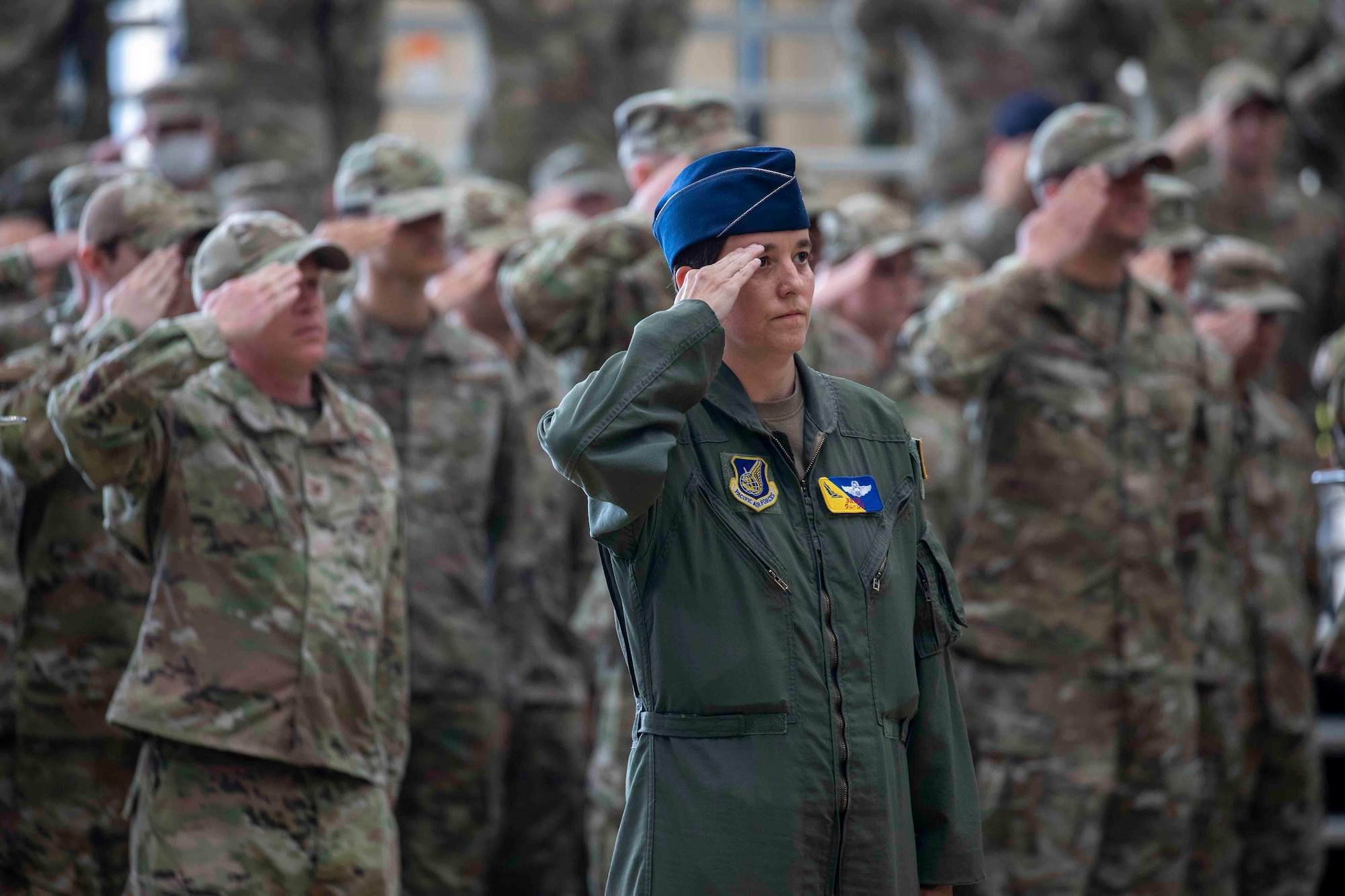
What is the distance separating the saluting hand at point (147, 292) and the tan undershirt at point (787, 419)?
1.77 meters

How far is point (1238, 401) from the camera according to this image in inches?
236

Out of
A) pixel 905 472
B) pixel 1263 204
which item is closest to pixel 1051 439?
pixel 905 472

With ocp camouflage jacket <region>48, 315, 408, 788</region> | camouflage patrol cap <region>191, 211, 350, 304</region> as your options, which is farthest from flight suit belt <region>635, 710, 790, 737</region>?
camouflage patrol cap <region>191, 211, 350, 304</region>

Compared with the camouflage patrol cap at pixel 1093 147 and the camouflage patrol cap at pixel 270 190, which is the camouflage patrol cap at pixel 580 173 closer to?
the camouflage patrol cap at pixel 270 190

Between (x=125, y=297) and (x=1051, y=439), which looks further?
(x=1051, y=439)

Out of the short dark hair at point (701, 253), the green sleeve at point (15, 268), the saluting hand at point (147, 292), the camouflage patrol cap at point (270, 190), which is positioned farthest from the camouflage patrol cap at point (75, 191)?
the short dark hair at point (701, 253)

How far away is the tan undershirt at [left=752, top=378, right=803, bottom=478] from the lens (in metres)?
2.62

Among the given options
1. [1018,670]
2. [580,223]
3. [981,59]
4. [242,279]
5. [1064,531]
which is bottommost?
[1018,670]

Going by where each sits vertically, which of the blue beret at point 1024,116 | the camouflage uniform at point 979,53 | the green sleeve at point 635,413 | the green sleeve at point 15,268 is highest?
the camouflage uniform at point 979,53

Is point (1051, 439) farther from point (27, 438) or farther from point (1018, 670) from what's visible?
point (27, 438)

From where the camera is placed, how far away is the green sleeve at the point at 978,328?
4508 mm

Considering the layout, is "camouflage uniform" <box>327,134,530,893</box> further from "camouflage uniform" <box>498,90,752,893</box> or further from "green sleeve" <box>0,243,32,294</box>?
"green sleeve" <box>0,243,32,294</box>

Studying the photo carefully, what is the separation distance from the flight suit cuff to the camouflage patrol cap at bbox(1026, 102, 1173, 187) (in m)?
2.44

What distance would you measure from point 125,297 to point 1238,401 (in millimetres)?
3902
